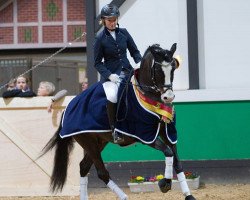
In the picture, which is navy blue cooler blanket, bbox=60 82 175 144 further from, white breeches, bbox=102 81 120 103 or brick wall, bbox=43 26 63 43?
brick wall, bbox=43 26 63 43

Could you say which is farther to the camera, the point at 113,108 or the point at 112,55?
the point at 112,55

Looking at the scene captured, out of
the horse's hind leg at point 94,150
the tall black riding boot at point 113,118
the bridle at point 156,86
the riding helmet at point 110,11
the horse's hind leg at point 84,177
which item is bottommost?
the horse's hind leg at point 84,177

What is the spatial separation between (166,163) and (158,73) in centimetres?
80

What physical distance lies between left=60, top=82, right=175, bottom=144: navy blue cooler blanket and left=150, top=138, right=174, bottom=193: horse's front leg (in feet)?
0.25

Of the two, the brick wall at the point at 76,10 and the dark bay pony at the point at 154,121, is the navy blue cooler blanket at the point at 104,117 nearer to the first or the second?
the dark bay pony at the point at 154,121

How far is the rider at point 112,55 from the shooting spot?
623cm

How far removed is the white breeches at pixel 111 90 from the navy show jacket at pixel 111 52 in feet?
0.27

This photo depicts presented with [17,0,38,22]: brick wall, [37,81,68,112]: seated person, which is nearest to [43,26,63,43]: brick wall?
[17,0,38,22]: brick wall

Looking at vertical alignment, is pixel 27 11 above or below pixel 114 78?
above

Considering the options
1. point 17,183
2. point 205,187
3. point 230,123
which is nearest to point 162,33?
point 230,123

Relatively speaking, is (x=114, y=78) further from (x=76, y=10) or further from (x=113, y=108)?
(x=76, y=10)

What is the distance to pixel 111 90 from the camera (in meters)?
6.27

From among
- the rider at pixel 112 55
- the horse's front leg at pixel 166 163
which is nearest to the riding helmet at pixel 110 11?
the rider at pixel 112 55

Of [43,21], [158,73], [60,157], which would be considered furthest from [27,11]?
[158,73]
